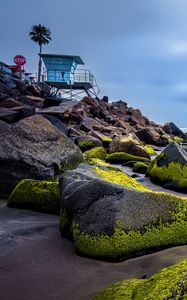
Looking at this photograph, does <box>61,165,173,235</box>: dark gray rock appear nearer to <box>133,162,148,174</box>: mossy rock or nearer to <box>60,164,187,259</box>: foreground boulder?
<box>60,164,187,259</box>: foreground boulder

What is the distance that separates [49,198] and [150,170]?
16.5 ft

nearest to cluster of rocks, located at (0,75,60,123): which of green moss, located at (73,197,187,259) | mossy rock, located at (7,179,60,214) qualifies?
mossy rock, located at (7,179,60,214)

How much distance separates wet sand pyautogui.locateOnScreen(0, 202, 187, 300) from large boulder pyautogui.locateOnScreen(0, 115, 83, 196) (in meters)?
2.88

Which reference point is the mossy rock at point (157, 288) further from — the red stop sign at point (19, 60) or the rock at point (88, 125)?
the red stop sign at point (19, 60)

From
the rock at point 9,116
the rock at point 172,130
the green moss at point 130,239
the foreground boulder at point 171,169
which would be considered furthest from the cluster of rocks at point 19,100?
the green moss at point 130,239

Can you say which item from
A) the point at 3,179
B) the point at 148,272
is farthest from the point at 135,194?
the point at 3,179

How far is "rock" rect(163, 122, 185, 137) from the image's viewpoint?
42.5 metres

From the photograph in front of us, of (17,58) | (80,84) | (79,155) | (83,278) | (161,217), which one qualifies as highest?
(17,58)

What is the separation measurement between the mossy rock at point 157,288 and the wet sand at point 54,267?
0.38 metres

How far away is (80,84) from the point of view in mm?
41156

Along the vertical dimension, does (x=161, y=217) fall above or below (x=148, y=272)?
above

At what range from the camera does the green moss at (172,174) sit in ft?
31.2

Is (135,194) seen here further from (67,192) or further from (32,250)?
(32,250)

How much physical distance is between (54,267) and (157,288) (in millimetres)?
1698
